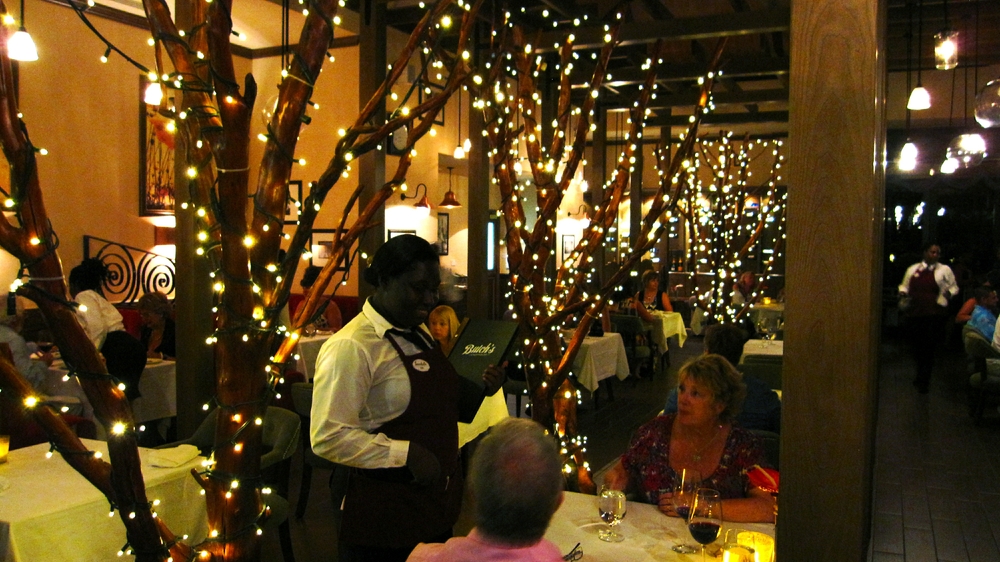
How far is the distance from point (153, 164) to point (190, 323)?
6384 millimetres

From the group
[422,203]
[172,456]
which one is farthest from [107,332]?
[422,203]

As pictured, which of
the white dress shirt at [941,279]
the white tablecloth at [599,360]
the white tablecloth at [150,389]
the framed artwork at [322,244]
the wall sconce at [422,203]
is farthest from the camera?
the white dress shirt at [941,279]

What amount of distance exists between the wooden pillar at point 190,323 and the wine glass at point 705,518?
3.33 m

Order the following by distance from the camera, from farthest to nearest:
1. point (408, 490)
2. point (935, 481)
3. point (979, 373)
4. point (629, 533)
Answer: point (979, 373)
point (935, 481)
point (629, 533)
point (408, 490)

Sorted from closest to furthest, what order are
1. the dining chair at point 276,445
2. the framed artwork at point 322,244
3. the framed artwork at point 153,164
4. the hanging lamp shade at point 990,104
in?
the dining chair at point 276,445 < the hanging lamp shade at point 990,104 < the framed artwork at point 153,164 < the framed artwork at point 322,244

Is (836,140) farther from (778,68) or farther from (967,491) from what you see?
(778,68)

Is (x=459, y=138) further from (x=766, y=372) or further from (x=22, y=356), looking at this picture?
(x=22, y=356)

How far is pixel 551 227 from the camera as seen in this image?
14.5 feet

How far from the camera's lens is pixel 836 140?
73.2 inches

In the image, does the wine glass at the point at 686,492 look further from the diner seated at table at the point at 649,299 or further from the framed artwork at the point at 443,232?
the framed artwork at the point at 443,232

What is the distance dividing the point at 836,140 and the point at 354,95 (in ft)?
29.3

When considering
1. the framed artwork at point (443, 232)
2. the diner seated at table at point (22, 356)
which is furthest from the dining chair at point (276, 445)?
the framed artwork at point (443, 232)

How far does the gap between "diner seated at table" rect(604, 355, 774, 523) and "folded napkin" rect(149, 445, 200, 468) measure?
1.72 m

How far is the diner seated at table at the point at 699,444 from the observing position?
304 cm
